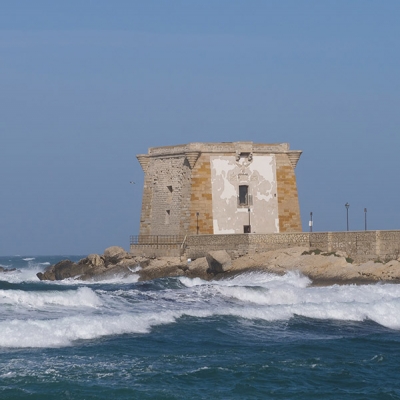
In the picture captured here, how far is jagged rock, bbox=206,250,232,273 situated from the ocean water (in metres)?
5.22

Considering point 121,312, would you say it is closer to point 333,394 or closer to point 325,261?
point 333,394

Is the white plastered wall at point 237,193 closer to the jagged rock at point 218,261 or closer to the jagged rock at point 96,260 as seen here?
the jagged rock at point 218,261

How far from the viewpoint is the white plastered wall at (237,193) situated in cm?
3428

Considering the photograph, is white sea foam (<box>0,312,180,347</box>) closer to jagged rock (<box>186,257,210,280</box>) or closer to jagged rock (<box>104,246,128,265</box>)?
jagged rock (<box>186,257,210,280</box>)

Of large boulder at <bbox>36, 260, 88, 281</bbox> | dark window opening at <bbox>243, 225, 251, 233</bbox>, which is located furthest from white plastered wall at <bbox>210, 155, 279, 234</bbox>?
large boulder at <bbox>36, 260, 88, 281</bbox>

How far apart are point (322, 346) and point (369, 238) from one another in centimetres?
1272

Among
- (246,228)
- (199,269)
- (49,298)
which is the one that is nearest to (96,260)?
(199,269)

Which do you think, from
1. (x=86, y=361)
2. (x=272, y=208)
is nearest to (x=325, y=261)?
(x=272, y=208)

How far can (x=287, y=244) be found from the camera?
31.7 metres

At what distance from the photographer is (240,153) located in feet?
114

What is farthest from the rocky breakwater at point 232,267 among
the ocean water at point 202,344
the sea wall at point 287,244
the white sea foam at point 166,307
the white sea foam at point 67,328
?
the white sea foam at point 67,328

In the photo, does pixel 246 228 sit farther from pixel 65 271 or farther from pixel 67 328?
pixel 67 328

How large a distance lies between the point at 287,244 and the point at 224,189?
12.8 ft

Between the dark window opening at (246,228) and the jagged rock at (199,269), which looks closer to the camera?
the jagged rock at (199,269)
